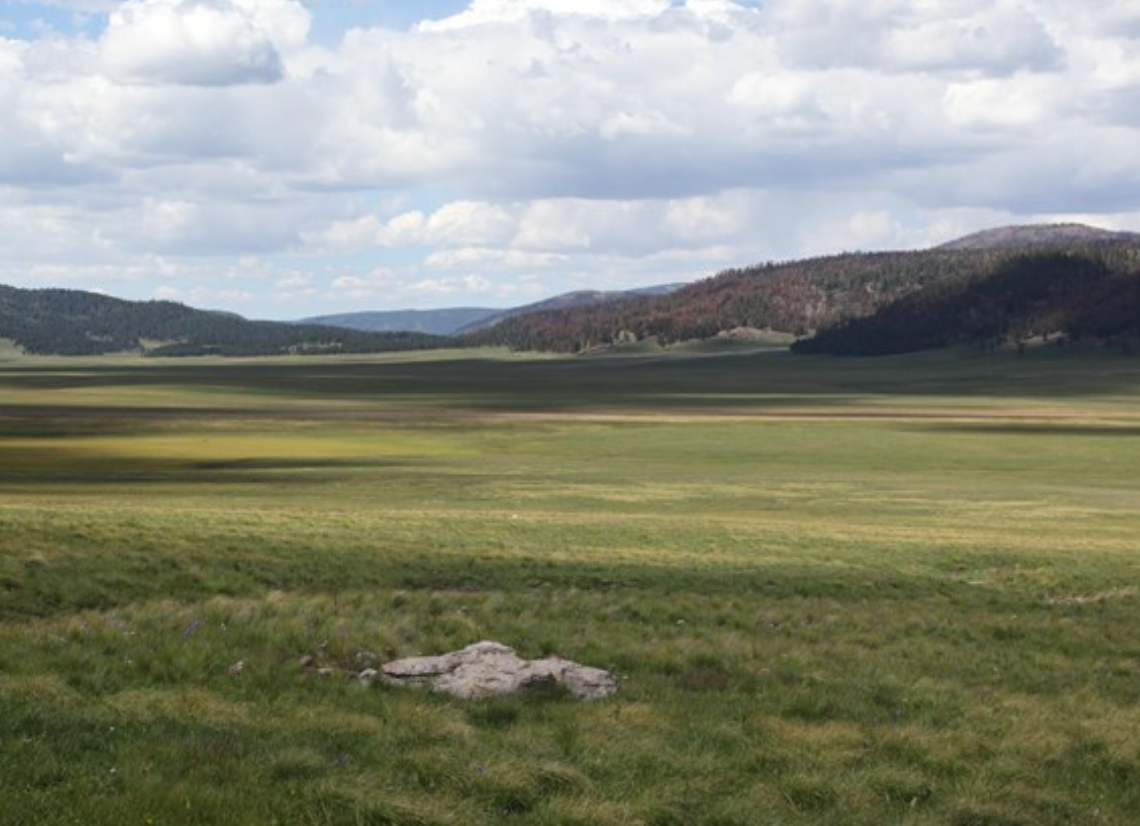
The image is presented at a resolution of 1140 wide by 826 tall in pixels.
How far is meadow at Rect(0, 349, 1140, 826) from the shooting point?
10000 millimetres

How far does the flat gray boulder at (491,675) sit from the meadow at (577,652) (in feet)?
1.12

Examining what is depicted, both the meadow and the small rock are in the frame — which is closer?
the meadow

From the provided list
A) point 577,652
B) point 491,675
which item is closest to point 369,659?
point 491,675

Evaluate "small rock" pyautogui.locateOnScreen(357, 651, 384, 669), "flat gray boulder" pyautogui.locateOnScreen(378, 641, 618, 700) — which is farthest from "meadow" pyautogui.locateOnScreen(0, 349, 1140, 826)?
"flat gray boulder" pyautogui.locateOnScreen(378, 641, 618, 700)

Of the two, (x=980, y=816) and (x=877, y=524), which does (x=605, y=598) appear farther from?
(x=877, y=524)

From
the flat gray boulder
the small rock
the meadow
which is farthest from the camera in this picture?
the small rock

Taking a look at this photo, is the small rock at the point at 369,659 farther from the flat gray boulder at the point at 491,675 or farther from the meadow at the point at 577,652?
A: the flat gray boulder at the point at 491,675

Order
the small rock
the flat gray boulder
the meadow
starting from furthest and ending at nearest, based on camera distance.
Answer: the small rock → the flat gray boulder → the meadow

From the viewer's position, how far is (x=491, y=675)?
552 inches

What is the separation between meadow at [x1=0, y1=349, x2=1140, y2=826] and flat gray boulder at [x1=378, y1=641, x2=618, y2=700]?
34 cm

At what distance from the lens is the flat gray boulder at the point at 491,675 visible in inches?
540

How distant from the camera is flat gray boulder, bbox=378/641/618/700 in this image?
13.7 meters

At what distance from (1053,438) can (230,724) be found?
84731 mm

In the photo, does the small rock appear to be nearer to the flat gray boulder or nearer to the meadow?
the meadow
